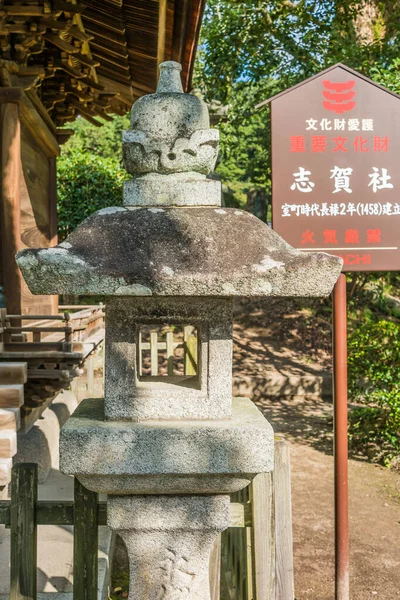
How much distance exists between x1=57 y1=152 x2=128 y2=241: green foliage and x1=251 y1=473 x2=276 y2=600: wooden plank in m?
11.9

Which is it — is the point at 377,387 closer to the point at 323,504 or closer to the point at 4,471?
the point at 323,504

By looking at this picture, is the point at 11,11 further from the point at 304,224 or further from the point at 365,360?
the point at 365,360

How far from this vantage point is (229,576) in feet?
10.7

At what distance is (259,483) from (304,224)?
74.2 inches

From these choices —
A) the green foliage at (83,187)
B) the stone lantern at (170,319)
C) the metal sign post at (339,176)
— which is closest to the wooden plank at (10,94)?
the metal sign post at (339,176)

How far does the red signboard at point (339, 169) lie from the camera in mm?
3799

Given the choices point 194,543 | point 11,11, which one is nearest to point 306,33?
point 11,11

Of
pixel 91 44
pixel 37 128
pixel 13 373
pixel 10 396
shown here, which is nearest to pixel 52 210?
pixel 37 128

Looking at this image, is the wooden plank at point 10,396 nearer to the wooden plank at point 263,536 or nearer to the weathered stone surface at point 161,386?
the weathered stone surface at point 161,386

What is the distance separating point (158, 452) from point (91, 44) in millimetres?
5443

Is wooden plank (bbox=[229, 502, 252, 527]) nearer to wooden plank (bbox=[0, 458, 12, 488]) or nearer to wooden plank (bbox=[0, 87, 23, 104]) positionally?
wooden plank (bbox=[0, 458, 12, 488])

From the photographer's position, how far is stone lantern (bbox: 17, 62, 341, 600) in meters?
2.04

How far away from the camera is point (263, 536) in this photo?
252cm

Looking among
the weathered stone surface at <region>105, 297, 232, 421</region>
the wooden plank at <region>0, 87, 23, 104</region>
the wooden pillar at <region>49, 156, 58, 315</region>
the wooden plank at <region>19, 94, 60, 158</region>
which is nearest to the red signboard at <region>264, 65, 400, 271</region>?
the weathered stone surface at <region>105, 297, 232, 421</region>
